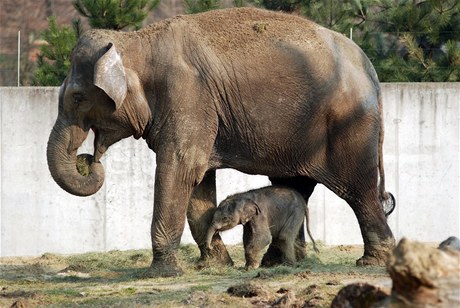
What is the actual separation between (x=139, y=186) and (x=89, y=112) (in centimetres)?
500

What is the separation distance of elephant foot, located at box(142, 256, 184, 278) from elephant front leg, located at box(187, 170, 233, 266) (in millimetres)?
715

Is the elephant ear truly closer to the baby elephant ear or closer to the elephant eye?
the baby elephant ear

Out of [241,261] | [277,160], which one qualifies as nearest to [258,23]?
[277,160]

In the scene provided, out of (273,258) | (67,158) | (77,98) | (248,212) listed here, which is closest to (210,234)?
(248,212)

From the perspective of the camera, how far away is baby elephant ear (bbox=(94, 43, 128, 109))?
11133mm

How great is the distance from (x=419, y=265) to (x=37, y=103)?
11190 mm

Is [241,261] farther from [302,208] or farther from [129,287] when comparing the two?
[129,287]

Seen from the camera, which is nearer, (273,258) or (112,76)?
(112,76)

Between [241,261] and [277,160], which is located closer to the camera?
[277,160]

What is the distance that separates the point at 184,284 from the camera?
10.6 metres

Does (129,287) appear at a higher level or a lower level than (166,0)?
lower

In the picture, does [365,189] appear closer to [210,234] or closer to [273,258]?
[273,258]

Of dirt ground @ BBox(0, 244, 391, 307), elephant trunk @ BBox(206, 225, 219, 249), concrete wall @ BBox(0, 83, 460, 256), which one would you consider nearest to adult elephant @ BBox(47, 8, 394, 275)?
elephant trunk @ BBox(206, 225, 219, 249)

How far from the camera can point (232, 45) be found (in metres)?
→ 12.0
